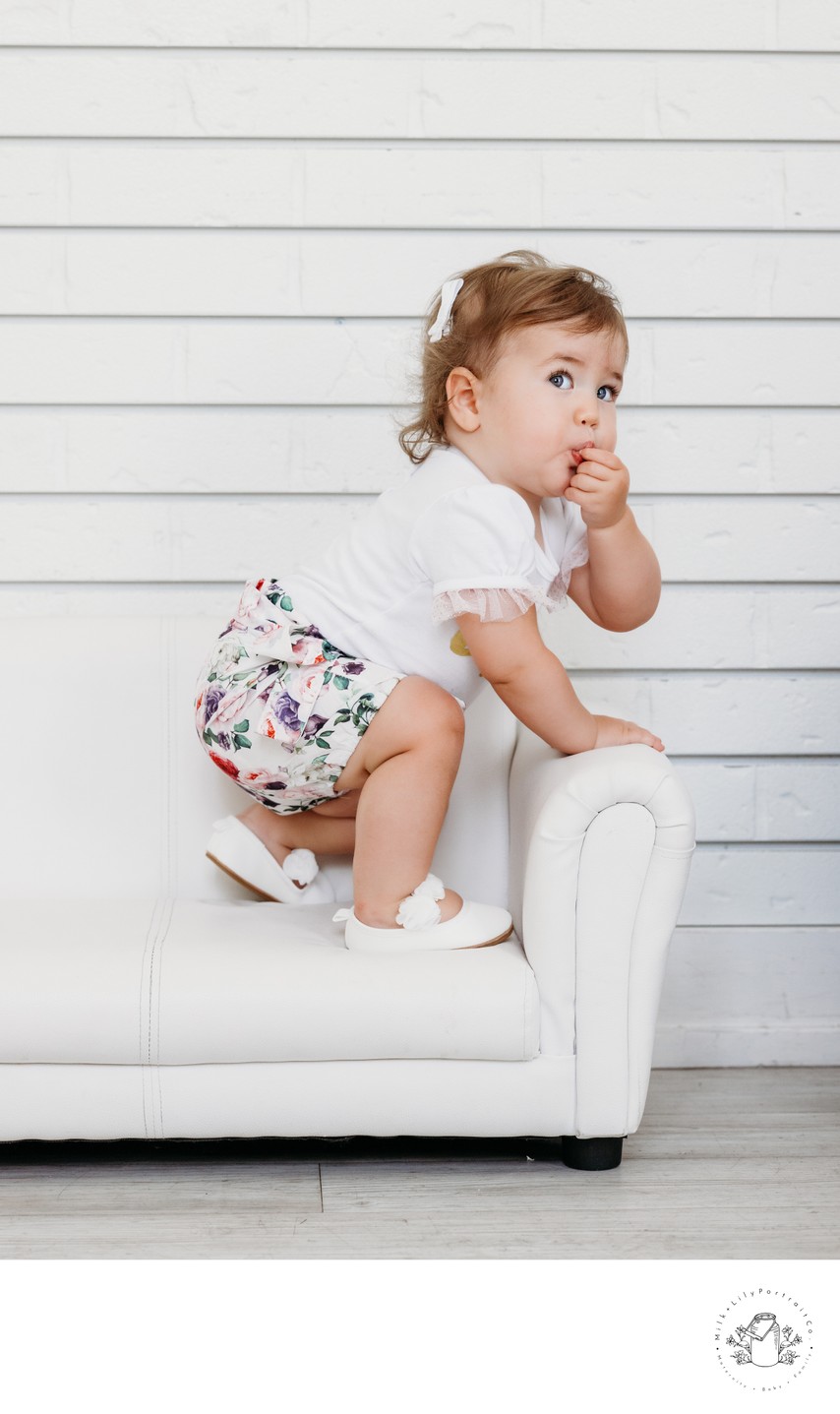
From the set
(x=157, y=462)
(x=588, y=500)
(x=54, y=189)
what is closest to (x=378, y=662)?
(x=588, y=500)

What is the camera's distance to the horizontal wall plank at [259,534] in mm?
2438

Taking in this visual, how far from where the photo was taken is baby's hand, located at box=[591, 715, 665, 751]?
6.24ft

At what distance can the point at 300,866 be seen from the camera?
7.00ft

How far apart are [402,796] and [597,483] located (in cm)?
52

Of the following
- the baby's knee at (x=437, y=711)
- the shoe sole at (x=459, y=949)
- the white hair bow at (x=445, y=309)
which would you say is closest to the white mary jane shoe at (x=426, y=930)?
the shoe sole at (x=459, y=949)

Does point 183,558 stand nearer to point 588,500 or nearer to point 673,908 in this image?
point 588,500

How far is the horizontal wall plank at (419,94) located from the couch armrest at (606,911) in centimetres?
129

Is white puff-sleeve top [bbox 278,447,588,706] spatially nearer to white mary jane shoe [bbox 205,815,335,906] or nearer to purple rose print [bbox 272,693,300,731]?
purple rose print [bbox 272,693,300,731]

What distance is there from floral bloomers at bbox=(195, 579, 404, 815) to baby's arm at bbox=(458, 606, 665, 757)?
0.54 ft

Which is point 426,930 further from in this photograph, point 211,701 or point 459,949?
point 211,701

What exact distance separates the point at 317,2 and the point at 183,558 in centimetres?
102
